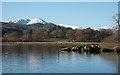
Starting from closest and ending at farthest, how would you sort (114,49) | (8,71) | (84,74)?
(84,74) → (8,71) → (114,49)

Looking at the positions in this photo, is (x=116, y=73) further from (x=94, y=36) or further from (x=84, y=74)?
(x=94, y=36)

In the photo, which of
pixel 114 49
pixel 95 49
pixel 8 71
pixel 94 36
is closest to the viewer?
pixel 8 71

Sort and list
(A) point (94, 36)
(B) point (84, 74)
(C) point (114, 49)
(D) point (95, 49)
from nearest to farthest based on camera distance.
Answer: (B) point (84, 74)
(C) point (114, 49)
(D) point (95, 49)
(A) point (94, 36)

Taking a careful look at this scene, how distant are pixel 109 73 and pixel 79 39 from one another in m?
127

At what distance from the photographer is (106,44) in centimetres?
4847

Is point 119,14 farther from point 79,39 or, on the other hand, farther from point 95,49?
point 79,39

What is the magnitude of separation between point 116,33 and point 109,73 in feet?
95.6

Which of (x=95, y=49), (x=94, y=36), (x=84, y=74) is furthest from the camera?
(x=94, y=36)

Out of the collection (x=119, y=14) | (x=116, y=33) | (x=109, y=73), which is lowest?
(x=109, y=73)

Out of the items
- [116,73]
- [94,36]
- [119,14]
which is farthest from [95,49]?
[94,36]

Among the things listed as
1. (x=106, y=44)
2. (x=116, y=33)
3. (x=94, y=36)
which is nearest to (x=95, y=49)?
(x=106, y=44)

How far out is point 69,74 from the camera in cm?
1902

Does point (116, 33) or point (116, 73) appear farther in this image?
point (116, 33)

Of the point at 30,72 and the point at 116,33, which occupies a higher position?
the point at 116,33
